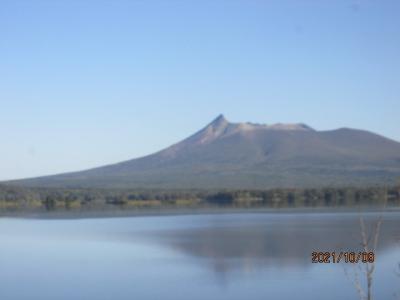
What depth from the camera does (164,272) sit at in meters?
15.8

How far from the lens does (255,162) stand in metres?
88.2

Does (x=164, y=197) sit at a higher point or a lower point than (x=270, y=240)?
higher

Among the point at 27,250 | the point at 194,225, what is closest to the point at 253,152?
the point at 194,225

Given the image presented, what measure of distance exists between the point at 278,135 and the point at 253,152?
37.2 feet

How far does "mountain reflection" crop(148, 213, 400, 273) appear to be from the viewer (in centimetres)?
1706

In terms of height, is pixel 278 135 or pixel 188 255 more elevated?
pixel 278 135

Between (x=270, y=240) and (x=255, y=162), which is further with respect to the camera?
(x=255, y=162)

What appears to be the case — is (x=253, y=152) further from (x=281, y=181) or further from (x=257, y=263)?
(x=257, y=263)

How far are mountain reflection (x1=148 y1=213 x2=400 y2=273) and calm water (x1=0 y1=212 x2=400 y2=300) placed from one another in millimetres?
26

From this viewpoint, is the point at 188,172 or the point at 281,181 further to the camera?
the point at 188,172

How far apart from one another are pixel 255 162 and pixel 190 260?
232 feet
